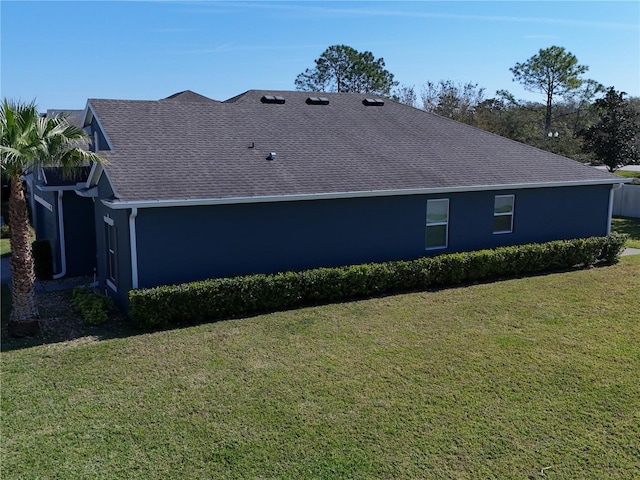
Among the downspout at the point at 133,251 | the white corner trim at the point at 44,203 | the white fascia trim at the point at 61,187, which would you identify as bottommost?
the downspout at the point at 133,251

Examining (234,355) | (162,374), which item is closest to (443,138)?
(234,355)

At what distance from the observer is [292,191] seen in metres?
13.2

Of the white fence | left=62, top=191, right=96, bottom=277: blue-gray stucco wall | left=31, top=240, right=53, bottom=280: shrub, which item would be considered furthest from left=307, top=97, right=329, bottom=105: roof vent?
the white fence

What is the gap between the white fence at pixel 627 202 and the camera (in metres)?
28.6

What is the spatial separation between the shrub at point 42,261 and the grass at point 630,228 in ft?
65.7

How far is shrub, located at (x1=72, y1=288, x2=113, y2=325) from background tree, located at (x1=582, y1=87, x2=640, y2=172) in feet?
92.5

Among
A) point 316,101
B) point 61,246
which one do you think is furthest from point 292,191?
point 316,101

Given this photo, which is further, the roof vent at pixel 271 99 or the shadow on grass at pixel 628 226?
the shadow on grass at pixel 628 226

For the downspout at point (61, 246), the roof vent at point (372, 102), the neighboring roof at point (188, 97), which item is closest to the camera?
the downspout at point (61, 246)

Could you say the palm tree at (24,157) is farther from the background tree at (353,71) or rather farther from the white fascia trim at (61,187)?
the background tree at (353,71)

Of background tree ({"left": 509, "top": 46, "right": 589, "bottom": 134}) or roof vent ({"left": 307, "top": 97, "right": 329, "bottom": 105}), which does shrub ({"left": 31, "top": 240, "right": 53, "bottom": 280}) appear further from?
background tree ({"left": 509, "top": 46, "right": 589, "bottom": 134})

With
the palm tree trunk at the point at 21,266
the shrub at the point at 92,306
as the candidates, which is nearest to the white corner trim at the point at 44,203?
the shrub at the point at 92,306

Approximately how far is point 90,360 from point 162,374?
61.2 inches

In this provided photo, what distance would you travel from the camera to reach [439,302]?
13.0 m
